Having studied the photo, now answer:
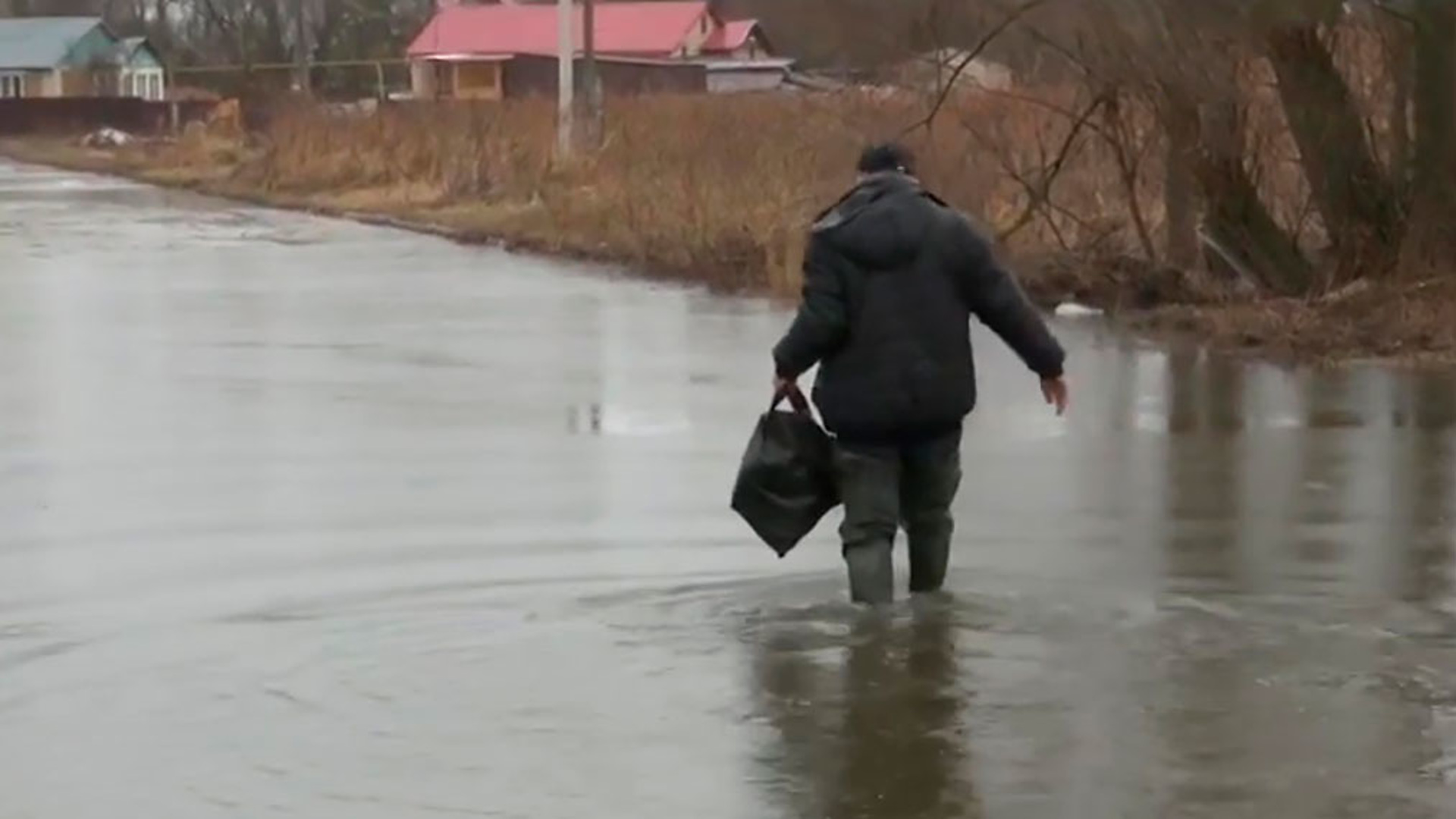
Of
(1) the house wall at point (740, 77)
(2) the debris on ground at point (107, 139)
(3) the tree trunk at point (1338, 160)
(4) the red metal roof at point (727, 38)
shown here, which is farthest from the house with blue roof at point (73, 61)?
(3) the tree trunk at point (1338, 160)

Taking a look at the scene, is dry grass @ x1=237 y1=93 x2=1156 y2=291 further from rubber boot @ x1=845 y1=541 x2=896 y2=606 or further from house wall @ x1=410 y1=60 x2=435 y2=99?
house wall @ x1=410 y1=60 x2=435 y2=99

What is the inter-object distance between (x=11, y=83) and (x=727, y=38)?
2990cm

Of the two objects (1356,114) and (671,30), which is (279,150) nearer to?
(1356,114)

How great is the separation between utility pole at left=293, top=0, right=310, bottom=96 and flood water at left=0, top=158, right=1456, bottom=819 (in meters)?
57.5

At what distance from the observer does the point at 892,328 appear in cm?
838

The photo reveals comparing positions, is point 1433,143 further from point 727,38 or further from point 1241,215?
point 727,38

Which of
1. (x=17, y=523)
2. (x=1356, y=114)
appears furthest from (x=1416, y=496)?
(x=1356, y=114)

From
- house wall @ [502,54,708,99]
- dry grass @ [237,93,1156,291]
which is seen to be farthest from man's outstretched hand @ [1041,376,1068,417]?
house wall @ [502,54,708,99]

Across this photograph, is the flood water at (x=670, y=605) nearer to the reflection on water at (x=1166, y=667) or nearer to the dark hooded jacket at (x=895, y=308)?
the reflection on water at (x=1166, y=667)

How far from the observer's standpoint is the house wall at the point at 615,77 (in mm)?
68938

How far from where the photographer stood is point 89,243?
31.6 meters

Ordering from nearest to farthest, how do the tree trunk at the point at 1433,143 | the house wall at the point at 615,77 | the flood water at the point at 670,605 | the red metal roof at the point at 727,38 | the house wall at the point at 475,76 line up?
the flood water at the point at 670,605 < the tree trunk at the point at 1433,143 < the house wall at the point at 615,77 < the house wall at the point at 475,76 < the red metal roof at the point at 727,38

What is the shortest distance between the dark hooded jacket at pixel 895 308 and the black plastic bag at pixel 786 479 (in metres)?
0.39

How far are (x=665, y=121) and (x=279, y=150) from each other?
13915 mm
